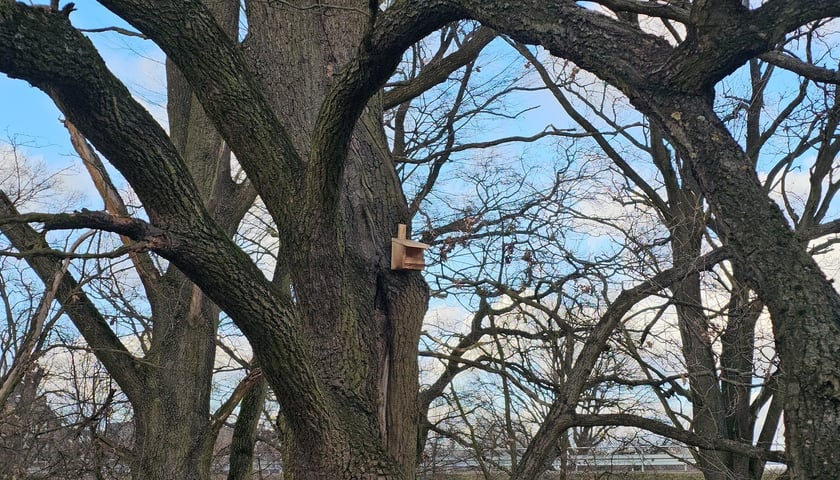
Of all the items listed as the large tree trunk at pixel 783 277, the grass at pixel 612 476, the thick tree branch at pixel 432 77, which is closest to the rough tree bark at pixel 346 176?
the large tree trunk at pixel 783 277

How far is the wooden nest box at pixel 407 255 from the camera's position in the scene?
3992mm

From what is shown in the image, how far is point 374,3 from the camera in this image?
9.14ft

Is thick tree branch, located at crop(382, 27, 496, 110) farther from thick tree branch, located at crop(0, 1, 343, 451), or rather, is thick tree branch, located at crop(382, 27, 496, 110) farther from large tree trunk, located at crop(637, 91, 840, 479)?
large tree trunk, located at crop(637, 91, 840, 479)

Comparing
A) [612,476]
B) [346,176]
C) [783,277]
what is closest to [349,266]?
[346,176]

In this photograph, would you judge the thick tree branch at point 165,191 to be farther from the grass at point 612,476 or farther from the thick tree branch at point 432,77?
the grass at point 612,476

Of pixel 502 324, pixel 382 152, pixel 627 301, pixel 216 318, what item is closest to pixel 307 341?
pixel 382 152

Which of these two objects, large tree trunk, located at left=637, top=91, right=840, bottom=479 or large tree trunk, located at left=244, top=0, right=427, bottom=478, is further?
large tree trunk, located at left=244, top=0, right=427, bottom=478

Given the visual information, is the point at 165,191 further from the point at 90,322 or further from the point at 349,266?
the point at 90,322

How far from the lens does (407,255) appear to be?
4.01 meters

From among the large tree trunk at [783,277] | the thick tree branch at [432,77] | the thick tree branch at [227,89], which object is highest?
the thick tree branch at [432,77]

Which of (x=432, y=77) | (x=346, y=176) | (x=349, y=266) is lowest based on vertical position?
(x=349, y=266)

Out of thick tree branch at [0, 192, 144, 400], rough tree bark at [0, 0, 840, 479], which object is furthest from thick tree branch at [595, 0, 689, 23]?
thick tree branch at [0, 192, 144, 400]

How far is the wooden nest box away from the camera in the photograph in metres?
3.99

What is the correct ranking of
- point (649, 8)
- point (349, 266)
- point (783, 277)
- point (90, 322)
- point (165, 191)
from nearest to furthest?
point (783, 277) → point (649, 8) → point (165, 191) → point (349, 266) → point (90, 322)
